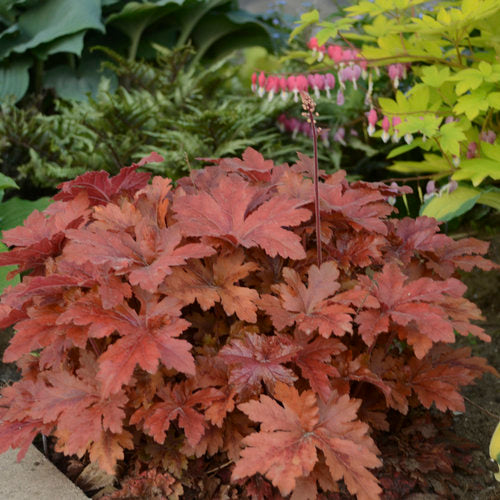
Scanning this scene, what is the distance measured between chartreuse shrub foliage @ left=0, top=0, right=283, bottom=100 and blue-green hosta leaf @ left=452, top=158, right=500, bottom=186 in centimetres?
293

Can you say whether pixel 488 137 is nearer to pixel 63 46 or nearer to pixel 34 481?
pixel 34 481

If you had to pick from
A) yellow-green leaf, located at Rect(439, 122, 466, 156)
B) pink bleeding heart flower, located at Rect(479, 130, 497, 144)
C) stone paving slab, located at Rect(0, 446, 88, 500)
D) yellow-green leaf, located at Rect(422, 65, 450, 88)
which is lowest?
pink bleeding heart flower, located at Rect(479, 130, 497, 144)

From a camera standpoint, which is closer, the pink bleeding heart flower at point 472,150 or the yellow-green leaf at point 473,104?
the yellow-green leaf at point 473,104

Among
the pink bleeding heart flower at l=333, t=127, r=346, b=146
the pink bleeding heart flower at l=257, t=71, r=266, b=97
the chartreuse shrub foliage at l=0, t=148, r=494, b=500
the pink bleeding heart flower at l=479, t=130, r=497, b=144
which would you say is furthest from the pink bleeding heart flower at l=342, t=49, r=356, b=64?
the chartreuse shrub foliage at l=0, t=148, r=494, b=500

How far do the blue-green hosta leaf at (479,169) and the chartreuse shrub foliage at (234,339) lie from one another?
2.16 ft

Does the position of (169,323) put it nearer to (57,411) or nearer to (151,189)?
(57,411)

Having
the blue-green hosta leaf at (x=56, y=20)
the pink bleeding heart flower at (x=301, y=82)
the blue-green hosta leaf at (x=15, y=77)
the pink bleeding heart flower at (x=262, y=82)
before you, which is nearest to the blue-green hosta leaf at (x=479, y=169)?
the pink bleeding heart flower at (x=301, y=82)

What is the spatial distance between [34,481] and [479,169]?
1.77 metres

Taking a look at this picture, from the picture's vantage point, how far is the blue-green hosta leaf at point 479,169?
2023mm

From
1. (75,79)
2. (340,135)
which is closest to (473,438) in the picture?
(340,135)

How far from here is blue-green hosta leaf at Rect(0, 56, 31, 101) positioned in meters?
4.32

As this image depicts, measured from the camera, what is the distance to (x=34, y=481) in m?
1.34

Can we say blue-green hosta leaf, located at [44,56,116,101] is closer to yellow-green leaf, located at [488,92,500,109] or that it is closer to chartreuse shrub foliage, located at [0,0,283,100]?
chartreuse shrub foliage, located at [0,0,283,100]

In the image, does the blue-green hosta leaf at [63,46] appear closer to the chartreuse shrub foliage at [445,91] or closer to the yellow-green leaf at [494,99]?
the chartreuse shrub foliage at [445,91]
